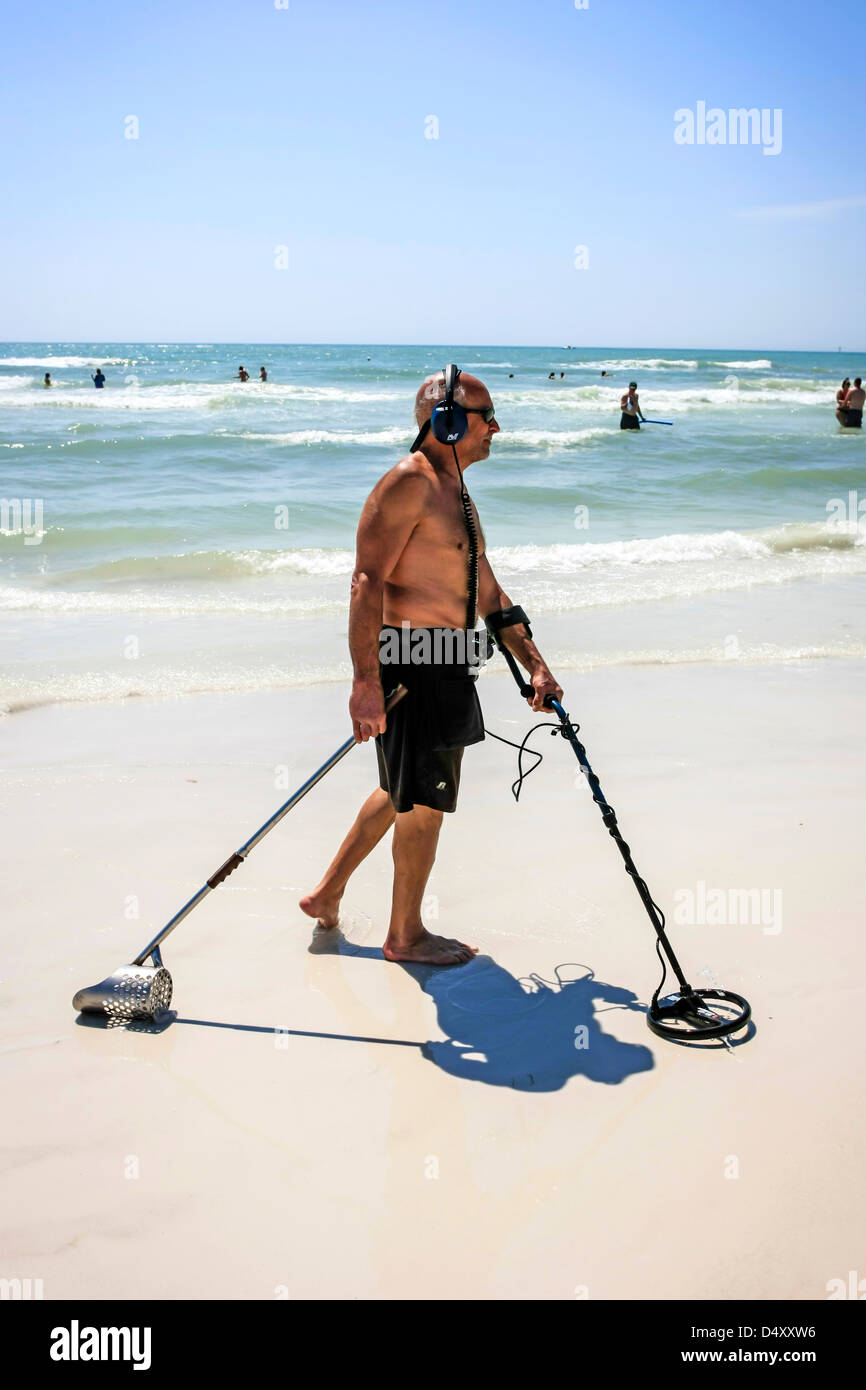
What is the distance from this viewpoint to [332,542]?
11664 mm

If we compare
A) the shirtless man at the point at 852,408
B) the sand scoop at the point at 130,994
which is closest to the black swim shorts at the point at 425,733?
the sand scoop at the point at 130,994

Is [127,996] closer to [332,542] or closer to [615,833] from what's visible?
[615,833]

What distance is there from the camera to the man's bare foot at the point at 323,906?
11.1ft

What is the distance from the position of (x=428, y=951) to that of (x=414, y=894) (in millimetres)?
174

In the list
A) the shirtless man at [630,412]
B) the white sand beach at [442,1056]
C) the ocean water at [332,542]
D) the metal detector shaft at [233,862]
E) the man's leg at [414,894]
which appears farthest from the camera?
the shirtless man at [630,412]

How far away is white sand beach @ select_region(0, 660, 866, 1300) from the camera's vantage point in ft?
6.89

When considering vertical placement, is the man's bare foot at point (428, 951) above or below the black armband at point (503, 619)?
below

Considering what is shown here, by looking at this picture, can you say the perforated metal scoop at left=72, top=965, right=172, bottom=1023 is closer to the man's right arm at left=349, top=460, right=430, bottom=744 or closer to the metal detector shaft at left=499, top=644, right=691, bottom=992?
the man's right arm at left=349, top=460, right=430, bottom=744

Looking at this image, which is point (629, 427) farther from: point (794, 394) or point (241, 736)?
point (794, 394)

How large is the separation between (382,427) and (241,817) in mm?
23310

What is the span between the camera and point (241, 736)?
5.27 metres

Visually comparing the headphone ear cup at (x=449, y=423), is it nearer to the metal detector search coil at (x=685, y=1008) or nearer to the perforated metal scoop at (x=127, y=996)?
the metal detector search coil at (x=685, y=1008)

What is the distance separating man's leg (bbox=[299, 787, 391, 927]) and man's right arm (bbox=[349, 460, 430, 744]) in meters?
0.40

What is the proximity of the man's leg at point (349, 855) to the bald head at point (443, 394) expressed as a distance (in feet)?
3.80
